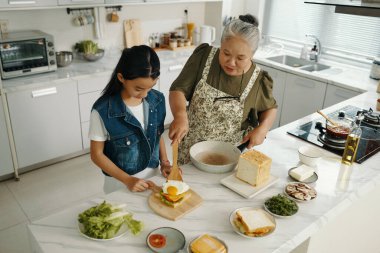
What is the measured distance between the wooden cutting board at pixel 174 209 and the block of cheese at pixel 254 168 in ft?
0.76

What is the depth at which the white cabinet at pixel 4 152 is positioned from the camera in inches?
110

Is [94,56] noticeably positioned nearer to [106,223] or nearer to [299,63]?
[299,63]

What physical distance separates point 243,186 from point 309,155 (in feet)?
1.52

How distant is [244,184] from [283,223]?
24cm

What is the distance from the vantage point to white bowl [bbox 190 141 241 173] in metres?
1.57

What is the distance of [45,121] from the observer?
9.79ft

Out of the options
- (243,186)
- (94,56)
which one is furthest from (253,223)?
(94,56)

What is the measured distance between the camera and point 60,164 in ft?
10.8

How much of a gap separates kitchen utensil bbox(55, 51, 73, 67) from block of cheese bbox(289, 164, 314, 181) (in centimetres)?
238

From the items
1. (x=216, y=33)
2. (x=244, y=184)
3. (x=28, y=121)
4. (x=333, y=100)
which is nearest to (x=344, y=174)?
(x=244, y=184)

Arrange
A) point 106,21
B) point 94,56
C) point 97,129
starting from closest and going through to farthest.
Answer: point 97,129 → point 94,56 → point 106,21

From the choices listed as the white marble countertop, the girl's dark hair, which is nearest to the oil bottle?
the white marble countertop

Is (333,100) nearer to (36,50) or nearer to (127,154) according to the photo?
(127,154)

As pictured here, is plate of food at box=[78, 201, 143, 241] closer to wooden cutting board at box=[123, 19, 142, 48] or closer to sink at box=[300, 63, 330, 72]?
wooden cutting board at box=[123, 19, 142, 48]
